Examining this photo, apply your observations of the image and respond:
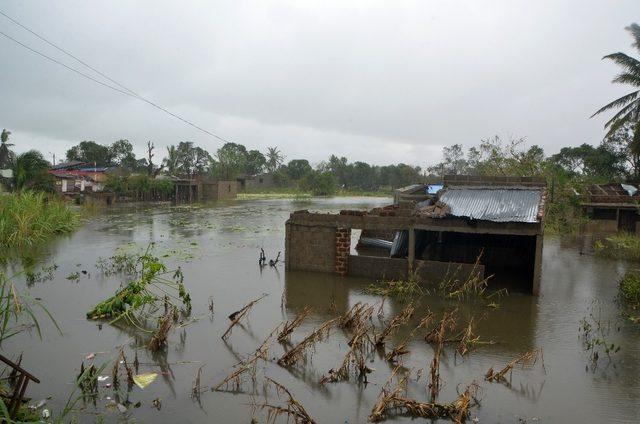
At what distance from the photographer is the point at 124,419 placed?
15.3ft

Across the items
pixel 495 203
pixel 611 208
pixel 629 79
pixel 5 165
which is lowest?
pixel 611 208

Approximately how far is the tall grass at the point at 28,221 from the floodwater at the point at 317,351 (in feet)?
9.91

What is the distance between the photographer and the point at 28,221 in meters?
15.4

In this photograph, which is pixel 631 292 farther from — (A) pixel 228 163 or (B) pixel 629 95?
(A) pixel 228 163

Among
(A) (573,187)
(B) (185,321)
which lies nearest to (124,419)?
(B) (185,321)

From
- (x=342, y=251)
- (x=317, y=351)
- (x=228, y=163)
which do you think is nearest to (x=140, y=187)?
(x=228, y=163)

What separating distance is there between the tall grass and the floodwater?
302 cm

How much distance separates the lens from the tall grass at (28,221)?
14.4 metres

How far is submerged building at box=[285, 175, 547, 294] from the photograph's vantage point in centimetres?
973

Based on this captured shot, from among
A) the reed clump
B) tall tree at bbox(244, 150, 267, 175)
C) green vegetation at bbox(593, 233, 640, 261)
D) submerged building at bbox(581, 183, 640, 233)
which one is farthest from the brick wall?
tall tree at bbox(244, 150, 267, 175)

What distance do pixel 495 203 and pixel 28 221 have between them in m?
14.4

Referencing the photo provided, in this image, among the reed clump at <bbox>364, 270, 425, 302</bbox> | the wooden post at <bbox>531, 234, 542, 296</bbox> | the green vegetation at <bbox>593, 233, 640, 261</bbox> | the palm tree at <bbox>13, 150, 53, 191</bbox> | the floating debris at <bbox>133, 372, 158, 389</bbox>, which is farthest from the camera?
the palm tree at <bbox>13, 150, 53, 191</bbox>

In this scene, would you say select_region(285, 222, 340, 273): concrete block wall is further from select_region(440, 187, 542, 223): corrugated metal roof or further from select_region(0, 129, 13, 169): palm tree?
select_region(0, 129, 13, 169): palm tree

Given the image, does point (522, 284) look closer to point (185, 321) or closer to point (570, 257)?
point (570, 257)
